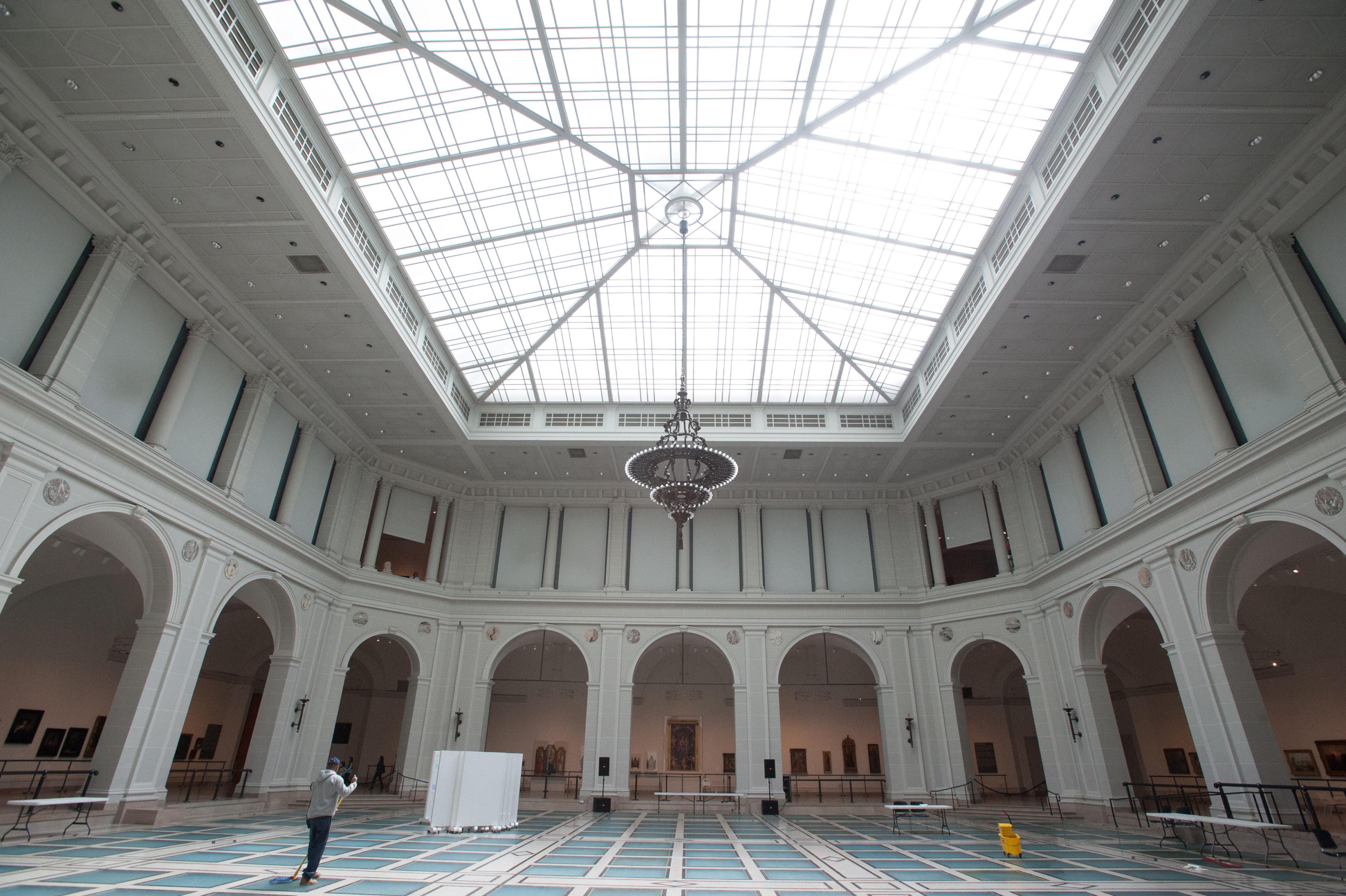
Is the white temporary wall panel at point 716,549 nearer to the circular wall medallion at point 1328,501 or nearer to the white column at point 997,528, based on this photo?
the white column at point 997,528

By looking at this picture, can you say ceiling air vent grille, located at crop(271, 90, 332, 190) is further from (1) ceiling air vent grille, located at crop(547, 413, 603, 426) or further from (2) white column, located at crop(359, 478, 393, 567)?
Answer: (2) white column, located at crop(359, 478, 393, 567)

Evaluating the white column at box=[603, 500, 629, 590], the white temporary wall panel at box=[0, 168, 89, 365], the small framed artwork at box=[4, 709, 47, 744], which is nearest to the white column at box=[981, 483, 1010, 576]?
the white column at box=[603, 500, 629, 590]

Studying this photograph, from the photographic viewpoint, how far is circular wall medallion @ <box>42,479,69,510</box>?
1116 cm

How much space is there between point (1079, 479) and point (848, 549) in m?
7.96

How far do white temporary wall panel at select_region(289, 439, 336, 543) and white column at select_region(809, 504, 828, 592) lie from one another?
52.3 ft

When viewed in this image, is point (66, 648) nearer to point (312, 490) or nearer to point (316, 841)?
point (312, 490)

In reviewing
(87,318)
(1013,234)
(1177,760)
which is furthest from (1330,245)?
(87,318)

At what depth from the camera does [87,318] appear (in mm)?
12031

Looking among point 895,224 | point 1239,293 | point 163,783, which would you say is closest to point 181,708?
point 163,783

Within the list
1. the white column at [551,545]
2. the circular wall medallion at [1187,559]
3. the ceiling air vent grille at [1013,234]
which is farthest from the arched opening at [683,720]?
the ceiling air vent grille at [1013,234]

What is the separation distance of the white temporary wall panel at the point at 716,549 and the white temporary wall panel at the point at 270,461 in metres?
12.6

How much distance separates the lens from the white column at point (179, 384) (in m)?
13.8

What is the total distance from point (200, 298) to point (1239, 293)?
21.4 m

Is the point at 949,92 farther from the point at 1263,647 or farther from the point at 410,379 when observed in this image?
the point at 1263,647
